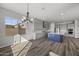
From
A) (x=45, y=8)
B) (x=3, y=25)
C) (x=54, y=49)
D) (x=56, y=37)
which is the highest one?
(x=45, y=8)

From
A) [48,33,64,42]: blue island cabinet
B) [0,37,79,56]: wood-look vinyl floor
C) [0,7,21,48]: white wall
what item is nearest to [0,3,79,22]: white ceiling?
[0,7,21,48]: white wall

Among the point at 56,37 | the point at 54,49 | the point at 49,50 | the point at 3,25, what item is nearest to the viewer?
the point at 49,50

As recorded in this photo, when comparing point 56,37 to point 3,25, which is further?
point 56,37

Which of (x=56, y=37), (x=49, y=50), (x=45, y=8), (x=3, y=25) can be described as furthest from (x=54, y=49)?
(x=3, y=25)

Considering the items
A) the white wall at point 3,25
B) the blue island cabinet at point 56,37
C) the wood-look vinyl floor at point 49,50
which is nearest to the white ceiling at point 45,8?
the white wall at point 3,25

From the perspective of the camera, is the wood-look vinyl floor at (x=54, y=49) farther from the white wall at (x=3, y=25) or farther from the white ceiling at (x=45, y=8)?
the white ceiling at (x=45, y=8)

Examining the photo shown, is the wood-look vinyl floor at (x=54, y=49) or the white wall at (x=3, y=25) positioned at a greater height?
the white wall at (x=3, y=25)

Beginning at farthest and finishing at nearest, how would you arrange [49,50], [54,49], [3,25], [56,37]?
[56,37]
[3,25]
[54,49]
[49,50]

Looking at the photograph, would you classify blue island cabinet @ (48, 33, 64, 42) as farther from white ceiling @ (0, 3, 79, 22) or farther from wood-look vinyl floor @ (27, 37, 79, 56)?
white ceiling @ (0, 3, 79, 22)

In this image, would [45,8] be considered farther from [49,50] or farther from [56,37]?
[56,37]

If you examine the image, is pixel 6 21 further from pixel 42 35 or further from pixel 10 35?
pixel 42 35

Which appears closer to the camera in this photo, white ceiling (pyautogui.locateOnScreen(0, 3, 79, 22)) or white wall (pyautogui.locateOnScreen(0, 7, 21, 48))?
white ceiling (pyautogui.locateOnScreen(0, 3, 79, 22))

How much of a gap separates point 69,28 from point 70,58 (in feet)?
29.6

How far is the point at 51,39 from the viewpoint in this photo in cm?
638
